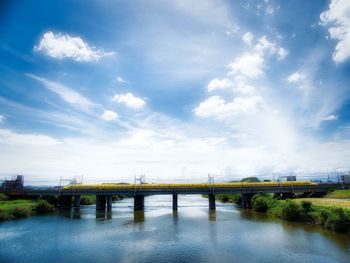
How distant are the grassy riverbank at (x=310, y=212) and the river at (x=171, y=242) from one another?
240 cm

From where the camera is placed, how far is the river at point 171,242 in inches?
1476

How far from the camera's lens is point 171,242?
1833 inches

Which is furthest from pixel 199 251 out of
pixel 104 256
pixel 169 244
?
pixel 104 256

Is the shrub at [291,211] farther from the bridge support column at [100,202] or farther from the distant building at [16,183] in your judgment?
the distant building at [16,183]

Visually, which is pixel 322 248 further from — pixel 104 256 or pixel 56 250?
pixel 56 250

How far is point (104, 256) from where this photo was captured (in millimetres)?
37719

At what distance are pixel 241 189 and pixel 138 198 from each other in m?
38.7

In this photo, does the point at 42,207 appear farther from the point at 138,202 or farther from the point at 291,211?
the point at 291,211

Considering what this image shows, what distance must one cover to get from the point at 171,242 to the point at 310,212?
123 ft

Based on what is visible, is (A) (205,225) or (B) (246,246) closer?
(B) (246,246)

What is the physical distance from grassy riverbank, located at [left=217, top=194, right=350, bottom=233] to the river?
2.40 meters

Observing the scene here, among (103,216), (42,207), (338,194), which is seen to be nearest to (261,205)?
(338,194)

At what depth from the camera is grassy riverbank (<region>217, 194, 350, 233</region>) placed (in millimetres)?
51188

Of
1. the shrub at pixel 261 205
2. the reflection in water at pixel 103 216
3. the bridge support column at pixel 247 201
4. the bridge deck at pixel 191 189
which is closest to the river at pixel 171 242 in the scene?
the reflection in water at pixel 103 216
